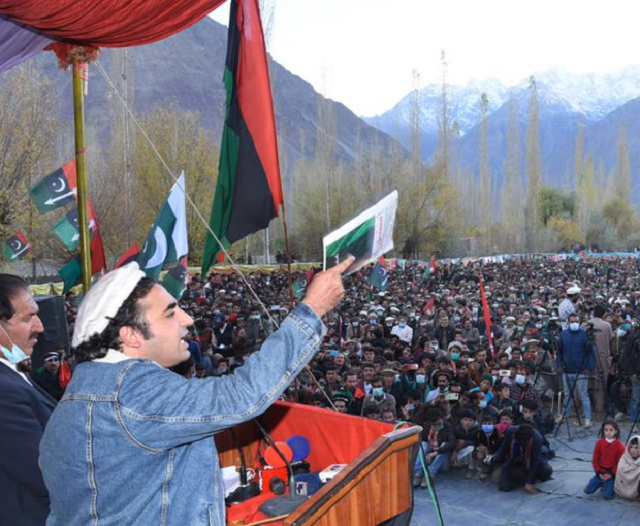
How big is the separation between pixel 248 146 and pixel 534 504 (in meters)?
5.33

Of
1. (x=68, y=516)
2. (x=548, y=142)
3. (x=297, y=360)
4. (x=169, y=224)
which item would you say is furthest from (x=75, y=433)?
(x=548, y=142)

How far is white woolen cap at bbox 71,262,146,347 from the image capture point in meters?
1.63

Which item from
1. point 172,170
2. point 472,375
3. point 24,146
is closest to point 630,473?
point 472,375

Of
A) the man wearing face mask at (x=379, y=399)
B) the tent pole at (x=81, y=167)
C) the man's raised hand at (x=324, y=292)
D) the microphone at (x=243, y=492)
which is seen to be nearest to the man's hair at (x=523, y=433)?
the man wearing face mask at (x=379, y=399)

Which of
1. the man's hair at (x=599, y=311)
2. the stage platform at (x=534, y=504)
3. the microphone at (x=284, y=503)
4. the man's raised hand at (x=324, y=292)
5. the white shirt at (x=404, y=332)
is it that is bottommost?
the stage platform at (x=534, y=504)

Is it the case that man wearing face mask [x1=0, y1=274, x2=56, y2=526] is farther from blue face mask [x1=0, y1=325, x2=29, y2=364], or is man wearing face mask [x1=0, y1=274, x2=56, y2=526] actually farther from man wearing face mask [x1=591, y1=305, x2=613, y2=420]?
man wearing face mask [x1=591, y1=305, x2=613, y2=420]

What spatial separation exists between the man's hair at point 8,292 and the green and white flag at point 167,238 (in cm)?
308

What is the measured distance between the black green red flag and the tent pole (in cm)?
99

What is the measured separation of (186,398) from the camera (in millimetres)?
1492

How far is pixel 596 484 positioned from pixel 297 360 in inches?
264

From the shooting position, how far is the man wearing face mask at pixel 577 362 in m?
9.46

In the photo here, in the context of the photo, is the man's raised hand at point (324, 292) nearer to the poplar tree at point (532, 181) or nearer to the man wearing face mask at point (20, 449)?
the man wearing face mask at point (20, 449)

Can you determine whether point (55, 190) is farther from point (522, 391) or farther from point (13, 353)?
point (13, 353)

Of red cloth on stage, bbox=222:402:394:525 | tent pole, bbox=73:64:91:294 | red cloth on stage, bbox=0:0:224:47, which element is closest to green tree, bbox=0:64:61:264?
tent pole, bbox=73:64:91:294
